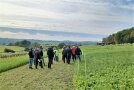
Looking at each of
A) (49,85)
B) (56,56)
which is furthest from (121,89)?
(56,56)

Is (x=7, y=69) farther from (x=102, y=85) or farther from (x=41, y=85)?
(x=102, y=85)

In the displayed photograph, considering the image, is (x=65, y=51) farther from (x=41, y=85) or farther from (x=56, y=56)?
(x=41, y=85)

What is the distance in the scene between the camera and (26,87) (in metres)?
19.7

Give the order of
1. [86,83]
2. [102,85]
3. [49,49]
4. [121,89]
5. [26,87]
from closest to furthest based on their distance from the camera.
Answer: [121,89] → [102,85] → [86,83] → [26,87] → [49,49]

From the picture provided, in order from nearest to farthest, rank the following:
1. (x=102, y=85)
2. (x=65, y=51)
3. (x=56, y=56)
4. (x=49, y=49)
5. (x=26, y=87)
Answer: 1. (x=102, y=85)
2. (x=26, y=87)
3. (x=49, y=49)
4. (x=65, y=51)
5. (x=56, y=56)

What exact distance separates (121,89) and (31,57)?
19.8m

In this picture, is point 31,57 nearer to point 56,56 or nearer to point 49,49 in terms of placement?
point 49,49

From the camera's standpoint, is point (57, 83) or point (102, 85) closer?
point (102, 85)

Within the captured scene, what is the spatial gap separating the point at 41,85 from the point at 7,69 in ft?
47.8

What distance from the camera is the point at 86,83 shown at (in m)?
18.4

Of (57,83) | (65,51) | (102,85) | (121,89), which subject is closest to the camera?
(121,89)

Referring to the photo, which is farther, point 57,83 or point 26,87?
point 57,83

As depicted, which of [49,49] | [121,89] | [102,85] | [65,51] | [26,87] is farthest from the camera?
[65,51]

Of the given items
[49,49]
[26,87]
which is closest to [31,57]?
[49,49]
